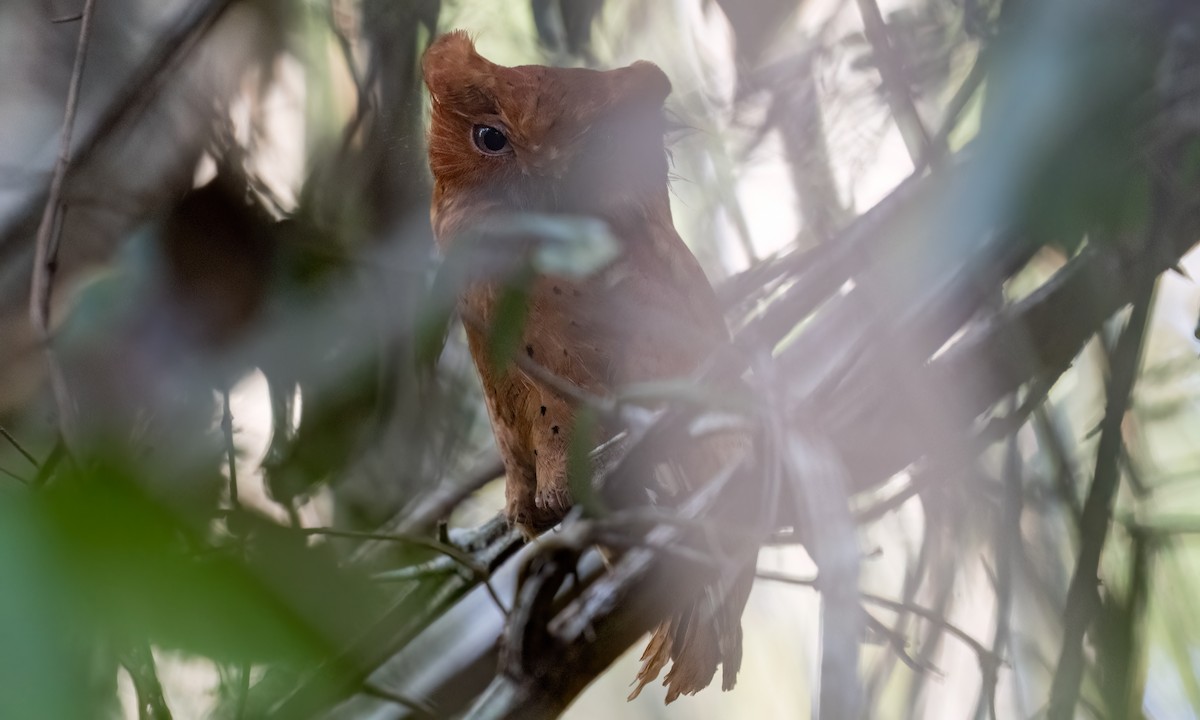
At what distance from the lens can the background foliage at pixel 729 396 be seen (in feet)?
1.50

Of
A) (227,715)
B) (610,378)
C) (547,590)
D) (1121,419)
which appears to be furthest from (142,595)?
(1121,419)

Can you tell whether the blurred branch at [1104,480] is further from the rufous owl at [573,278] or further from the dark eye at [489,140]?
the dark eye at [489,140]

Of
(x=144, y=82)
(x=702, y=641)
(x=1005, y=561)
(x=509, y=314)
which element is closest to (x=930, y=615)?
(x=1005, y=561)

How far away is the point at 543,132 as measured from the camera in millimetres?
874

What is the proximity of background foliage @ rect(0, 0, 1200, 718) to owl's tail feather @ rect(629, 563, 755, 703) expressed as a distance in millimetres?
38

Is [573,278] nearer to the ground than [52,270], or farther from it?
farther from it

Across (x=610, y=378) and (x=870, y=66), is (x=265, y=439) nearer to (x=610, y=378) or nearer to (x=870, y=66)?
(x=610, y=378)

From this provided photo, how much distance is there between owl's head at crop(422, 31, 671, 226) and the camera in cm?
82

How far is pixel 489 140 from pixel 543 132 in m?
0.08

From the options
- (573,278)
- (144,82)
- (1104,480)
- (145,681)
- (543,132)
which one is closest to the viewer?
(145,681)

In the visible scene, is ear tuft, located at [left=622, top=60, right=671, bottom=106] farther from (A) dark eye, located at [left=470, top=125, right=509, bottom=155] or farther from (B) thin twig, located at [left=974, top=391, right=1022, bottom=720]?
Result: (B) thin twig, located at [left=974, top=391, right=1022, bottom=720]

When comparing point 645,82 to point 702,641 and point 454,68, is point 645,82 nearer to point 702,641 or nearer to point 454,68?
point 454,68

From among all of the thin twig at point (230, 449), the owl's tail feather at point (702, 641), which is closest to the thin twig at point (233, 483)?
the thin twig at point (230, 449)

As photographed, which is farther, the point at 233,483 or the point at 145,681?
the point at 233,483
